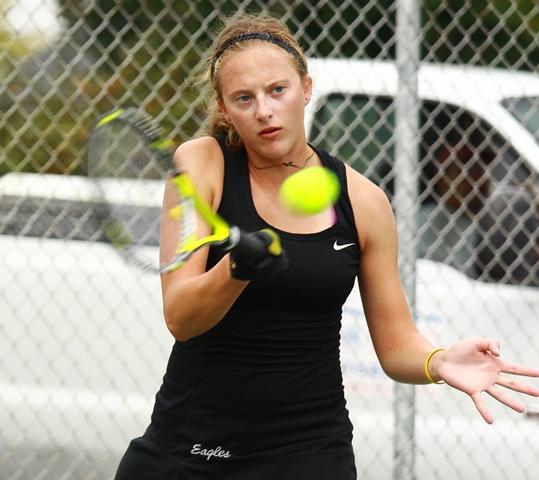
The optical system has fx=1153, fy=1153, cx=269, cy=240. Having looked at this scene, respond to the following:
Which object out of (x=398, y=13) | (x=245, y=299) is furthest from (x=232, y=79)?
(x=398, y=13)

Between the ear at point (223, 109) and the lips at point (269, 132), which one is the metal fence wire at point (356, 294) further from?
the lips at point (269, 132)

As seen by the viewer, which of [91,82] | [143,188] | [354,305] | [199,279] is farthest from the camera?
[91,82]

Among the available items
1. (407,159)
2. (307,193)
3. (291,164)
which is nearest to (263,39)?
(291,164)

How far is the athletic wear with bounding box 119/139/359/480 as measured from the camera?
261 cm

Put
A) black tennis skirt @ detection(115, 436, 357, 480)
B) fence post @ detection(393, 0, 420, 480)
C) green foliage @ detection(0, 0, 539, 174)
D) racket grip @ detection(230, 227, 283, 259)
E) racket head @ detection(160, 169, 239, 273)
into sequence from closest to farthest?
racket grip @ detection(230, 227, 283, 259)
racket head @ detection(160, 169, 239, 273)
black tennis skirt @ detection(115, 436, 357, 480)
fence post @ detection(393, 0, 420, 480)
green foliage @ detection(0, 0, 539, 174)

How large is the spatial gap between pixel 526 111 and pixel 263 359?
223 cm

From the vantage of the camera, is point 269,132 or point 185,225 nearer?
point 185,225

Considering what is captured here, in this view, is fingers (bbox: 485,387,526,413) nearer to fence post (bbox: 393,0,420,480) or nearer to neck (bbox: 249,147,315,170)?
neck (bbox: 249,147,315,170)

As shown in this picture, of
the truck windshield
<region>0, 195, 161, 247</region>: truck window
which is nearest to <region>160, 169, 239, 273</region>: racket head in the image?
<region>0, 195, 161, 247</region>: truck window

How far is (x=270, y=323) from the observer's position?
262 centimetres

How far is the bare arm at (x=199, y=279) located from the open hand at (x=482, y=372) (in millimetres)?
567

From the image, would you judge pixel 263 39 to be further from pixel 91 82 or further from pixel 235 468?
pixel 91 82

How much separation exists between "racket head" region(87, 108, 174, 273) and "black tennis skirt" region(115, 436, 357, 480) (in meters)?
0.48

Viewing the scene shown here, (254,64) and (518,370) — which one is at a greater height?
(254,64)
